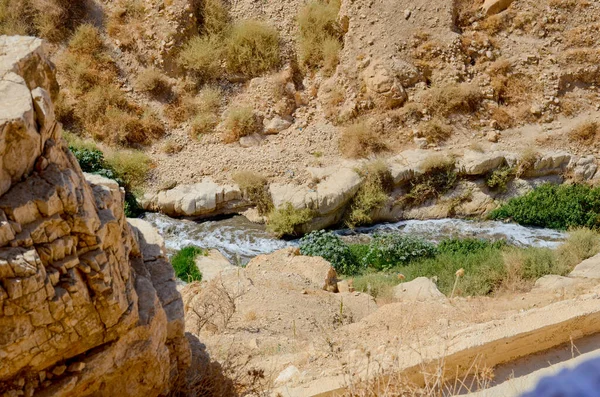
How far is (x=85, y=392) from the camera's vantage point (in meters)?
2.80

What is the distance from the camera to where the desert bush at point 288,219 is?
10469mm

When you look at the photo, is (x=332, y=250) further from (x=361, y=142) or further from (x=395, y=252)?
(x=361, y=142)

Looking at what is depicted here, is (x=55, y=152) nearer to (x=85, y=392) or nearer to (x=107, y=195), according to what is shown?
(x=107, y=195)

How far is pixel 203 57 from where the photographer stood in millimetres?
12984

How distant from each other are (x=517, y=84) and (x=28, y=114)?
40.2ft

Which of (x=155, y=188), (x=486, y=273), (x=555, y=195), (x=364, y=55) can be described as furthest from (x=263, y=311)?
(x=364, y=55)

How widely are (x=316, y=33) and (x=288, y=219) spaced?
540 cm

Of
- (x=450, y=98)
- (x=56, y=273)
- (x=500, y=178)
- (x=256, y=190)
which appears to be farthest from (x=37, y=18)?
(x=56, y=273)

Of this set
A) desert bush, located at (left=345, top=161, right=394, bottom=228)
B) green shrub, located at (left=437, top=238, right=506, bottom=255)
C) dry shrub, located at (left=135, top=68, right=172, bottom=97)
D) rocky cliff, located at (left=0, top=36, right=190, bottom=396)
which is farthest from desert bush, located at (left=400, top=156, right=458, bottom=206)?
rocky cliff, located at (left=0, top=36, right=190, bottom=396)

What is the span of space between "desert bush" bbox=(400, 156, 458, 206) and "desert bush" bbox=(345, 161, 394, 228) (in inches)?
19.8

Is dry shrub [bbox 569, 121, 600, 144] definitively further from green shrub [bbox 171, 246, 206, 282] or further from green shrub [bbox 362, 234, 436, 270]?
green shrub [bbox 171, 246, 206, 282]

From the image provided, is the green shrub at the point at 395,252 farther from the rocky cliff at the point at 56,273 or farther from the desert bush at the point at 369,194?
the rocky cliff at the point at 56,273

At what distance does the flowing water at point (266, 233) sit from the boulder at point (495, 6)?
553 centimetres

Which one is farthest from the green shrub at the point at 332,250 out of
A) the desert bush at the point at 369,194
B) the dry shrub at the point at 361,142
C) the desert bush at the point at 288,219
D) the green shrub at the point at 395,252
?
the dry shrub at the point at 361,142
